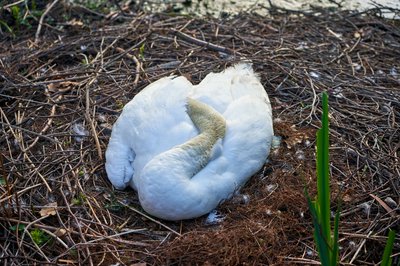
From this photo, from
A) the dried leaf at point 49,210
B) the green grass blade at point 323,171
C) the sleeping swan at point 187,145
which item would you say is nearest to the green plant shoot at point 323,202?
the green grass blade at point 323,171

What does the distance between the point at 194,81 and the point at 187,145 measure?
1.32 meters

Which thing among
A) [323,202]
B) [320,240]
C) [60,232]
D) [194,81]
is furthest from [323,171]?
[194,81]

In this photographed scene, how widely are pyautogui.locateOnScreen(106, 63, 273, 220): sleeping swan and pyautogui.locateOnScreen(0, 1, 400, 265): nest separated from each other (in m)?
0.17

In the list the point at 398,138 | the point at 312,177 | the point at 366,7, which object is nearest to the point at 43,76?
the point at 312,177

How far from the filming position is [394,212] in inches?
141

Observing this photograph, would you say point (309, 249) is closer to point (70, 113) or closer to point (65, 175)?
point (65, 175)

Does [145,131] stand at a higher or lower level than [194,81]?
higher

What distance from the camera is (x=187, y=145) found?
138 inches

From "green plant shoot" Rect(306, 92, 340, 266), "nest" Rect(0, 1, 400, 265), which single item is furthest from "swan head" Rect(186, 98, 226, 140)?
"green plant shoot" Rect(306, 92, 340, 266)

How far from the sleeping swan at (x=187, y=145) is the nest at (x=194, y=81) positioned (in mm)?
170

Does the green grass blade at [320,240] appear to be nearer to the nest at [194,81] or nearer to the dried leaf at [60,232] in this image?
the nest at [194,81]

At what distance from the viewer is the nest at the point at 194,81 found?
11.2 ft

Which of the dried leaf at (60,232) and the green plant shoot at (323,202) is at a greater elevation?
the green plant shoot at (323,202)

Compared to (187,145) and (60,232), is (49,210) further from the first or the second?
(187,145)
